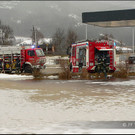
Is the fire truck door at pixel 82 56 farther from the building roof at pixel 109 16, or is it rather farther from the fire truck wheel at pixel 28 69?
the building roof at pixel 109 16

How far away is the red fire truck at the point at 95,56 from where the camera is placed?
22250mm

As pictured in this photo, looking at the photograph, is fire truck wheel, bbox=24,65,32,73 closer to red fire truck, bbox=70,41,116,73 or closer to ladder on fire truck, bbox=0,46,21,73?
ladder on fire truck, bbox=0,46,21,73

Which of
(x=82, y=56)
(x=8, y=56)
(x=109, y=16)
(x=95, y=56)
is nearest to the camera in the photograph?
(x=95, y=56)

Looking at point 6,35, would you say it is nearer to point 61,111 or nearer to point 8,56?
point 8,56

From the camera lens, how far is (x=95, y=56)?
22.7 m

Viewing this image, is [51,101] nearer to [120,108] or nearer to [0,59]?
[120,108]

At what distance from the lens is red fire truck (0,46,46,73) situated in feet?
88.6

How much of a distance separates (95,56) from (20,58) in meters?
7.71

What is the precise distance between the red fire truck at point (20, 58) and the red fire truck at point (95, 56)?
12.5 feet

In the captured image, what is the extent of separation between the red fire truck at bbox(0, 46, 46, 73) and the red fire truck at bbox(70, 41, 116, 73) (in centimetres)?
382

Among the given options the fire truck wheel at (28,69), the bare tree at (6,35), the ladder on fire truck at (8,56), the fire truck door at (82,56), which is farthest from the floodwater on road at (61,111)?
the bare tree at (6,35)

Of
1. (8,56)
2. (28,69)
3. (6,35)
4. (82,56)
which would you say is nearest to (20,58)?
(28,69)

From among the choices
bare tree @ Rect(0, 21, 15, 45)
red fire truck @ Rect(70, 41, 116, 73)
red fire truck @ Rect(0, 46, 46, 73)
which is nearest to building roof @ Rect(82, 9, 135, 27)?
red fire truck @ Rect(0, 46, 46, 73)

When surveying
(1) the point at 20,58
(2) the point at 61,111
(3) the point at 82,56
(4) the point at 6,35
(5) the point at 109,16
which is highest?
(4) the point at 6,35
